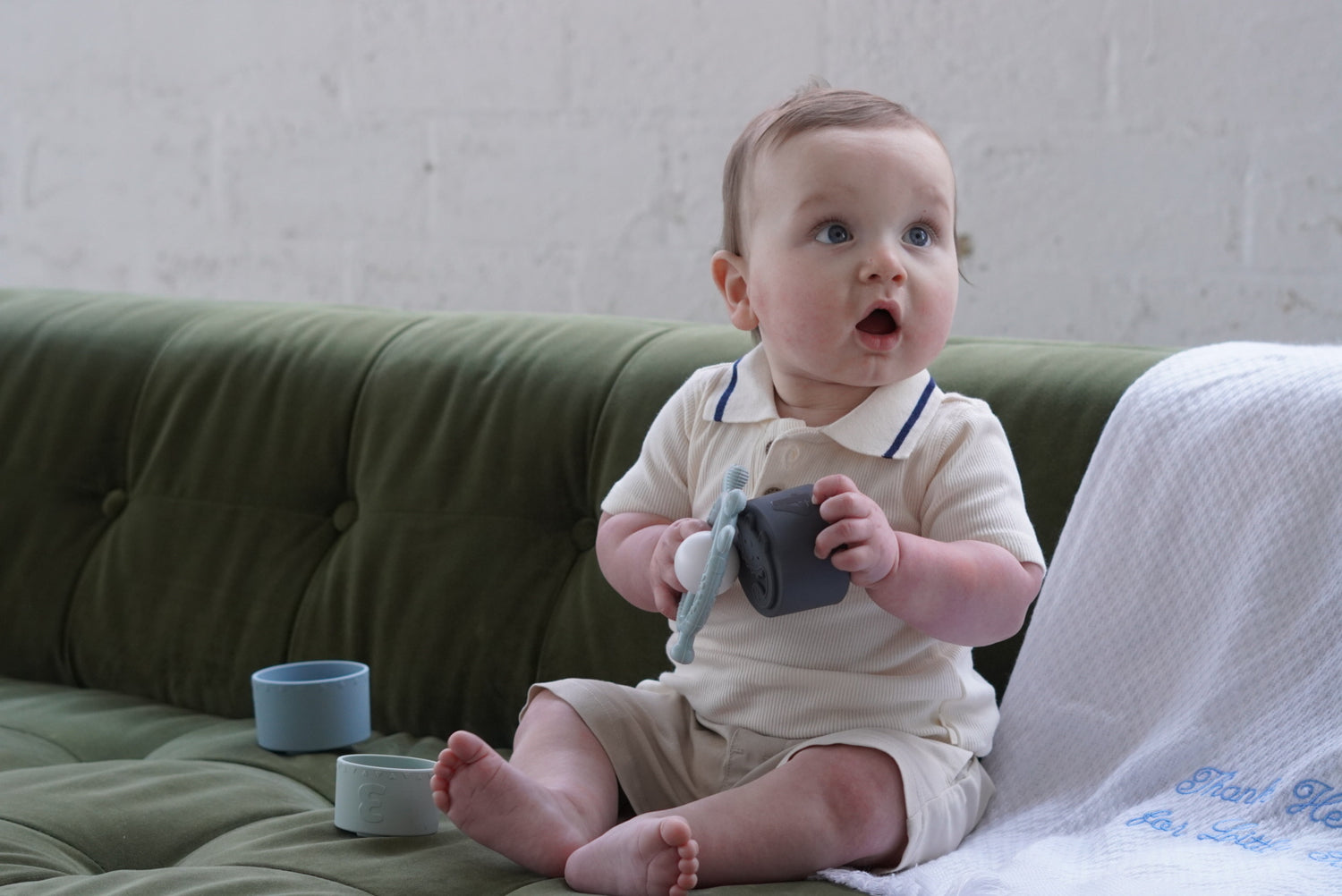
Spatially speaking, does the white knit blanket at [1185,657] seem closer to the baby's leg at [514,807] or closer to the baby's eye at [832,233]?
the baby's leg at [514,807]

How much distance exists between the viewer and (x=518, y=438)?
1.39 m

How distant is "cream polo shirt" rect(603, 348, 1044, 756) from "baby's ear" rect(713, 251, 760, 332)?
79 millimetres

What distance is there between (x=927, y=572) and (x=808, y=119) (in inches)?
13.5

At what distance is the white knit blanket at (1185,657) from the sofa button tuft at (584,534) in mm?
422

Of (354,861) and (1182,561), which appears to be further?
(1182,561)

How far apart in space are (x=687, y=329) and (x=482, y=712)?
1.42 ft

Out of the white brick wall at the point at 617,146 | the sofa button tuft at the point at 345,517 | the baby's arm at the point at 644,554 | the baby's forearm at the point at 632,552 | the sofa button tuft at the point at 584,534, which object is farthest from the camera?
the white brick wall at the point at 617,146

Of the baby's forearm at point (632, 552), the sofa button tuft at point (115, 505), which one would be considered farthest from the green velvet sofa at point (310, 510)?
the baby's forearm at point (632, 552)

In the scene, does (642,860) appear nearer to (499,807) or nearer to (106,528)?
(499,807)

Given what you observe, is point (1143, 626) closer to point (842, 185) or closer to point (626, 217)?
point (842, 185)

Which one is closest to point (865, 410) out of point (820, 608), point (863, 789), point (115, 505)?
point (820, 608)

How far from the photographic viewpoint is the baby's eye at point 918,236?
1029 mm

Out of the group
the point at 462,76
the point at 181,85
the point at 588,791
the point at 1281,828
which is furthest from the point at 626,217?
the point at 1281,828

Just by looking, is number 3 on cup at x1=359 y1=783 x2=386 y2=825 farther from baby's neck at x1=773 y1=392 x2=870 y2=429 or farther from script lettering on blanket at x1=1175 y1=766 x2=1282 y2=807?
script lettering on blanket at x1=1175 y1=766 x2=1282 y2=807
